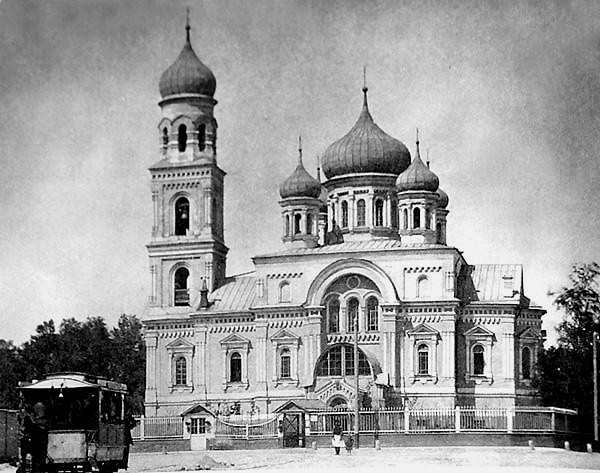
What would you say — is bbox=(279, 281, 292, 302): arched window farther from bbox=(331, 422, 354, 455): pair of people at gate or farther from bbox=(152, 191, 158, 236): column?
bbox=(331, 422, 354, 455): pair of people at gate

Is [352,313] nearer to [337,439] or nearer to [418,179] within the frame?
[418,179]

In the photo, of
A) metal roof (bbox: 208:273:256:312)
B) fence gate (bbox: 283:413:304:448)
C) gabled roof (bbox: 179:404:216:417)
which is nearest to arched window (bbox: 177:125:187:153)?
metal roof (bbox: 208:273:256:312)

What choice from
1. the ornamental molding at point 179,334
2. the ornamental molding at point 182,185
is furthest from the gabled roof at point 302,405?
the ornamental molding at point 182,185

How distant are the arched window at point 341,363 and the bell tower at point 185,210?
359cm

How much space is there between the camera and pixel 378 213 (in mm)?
32812

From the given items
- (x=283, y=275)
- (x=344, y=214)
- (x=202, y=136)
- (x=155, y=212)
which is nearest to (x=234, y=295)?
(x=283, y=275)

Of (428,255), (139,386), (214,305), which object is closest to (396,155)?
(428,255)

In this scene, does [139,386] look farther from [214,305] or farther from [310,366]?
[310,366]

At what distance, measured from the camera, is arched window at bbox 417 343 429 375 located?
30391 mm

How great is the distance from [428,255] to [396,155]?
3064 millimetres

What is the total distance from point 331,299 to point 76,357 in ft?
18.4

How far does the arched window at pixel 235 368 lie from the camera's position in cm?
3181

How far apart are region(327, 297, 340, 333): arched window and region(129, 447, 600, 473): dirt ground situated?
26.8ft

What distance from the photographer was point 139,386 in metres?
35.5
